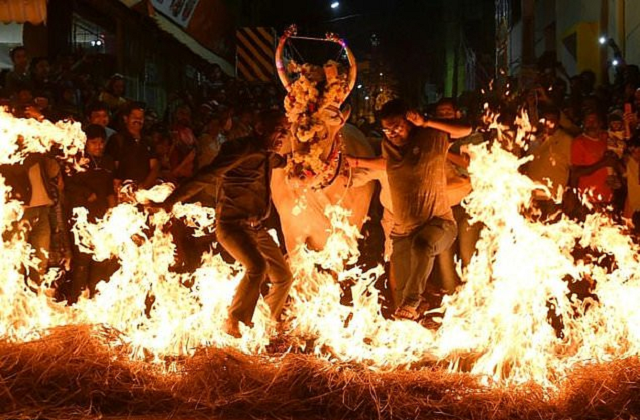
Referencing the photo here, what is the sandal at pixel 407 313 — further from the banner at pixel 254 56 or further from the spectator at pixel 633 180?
the banner at pixel 254 56

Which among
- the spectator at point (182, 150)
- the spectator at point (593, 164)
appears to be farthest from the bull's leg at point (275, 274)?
the spectator at point (593, 164)

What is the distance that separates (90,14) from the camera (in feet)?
55.2

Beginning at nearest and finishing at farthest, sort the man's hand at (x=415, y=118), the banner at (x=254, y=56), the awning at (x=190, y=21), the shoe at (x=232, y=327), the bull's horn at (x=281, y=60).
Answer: the shoe at (x=232, y=327) < the man's hand at (x=415, y=118) < the bull's horn at (x=281, y=60) < the banner at (x=254, y=56) < the awning at (x=190, y=21)

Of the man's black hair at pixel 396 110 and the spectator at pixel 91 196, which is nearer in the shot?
the man's black hair at pixel 396 110

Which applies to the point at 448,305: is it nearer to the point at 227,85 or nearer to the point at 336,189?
the point at 336,189

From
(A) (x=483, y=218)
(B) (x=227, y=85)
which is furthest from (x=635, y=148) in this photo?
(B) (x=227, y=85)

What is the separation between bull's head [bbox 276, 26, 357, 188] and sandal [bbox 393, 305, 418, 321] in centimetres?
136

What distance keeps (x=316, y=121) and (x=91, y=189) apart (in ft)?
9.60

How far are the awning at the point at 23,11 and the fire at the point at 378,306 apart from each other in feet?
18.4

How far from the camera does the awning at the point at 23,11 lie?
1361cm

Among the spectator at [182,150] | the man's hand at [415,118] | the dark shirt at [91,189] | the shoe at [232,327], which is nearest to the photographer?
the shoe at [232,327]

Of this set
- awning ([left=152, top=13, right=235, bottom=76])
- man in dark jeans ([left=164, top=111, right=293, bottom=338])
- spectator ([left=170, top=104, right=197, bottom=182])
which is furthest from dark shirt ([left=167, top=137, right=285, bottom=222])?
awning ([left=152, top=13, right=235, bottom=76])

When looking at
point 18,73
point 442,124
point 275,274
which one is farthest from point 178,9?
point 275,274

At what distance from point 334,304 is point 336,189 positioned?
126 centimetres
